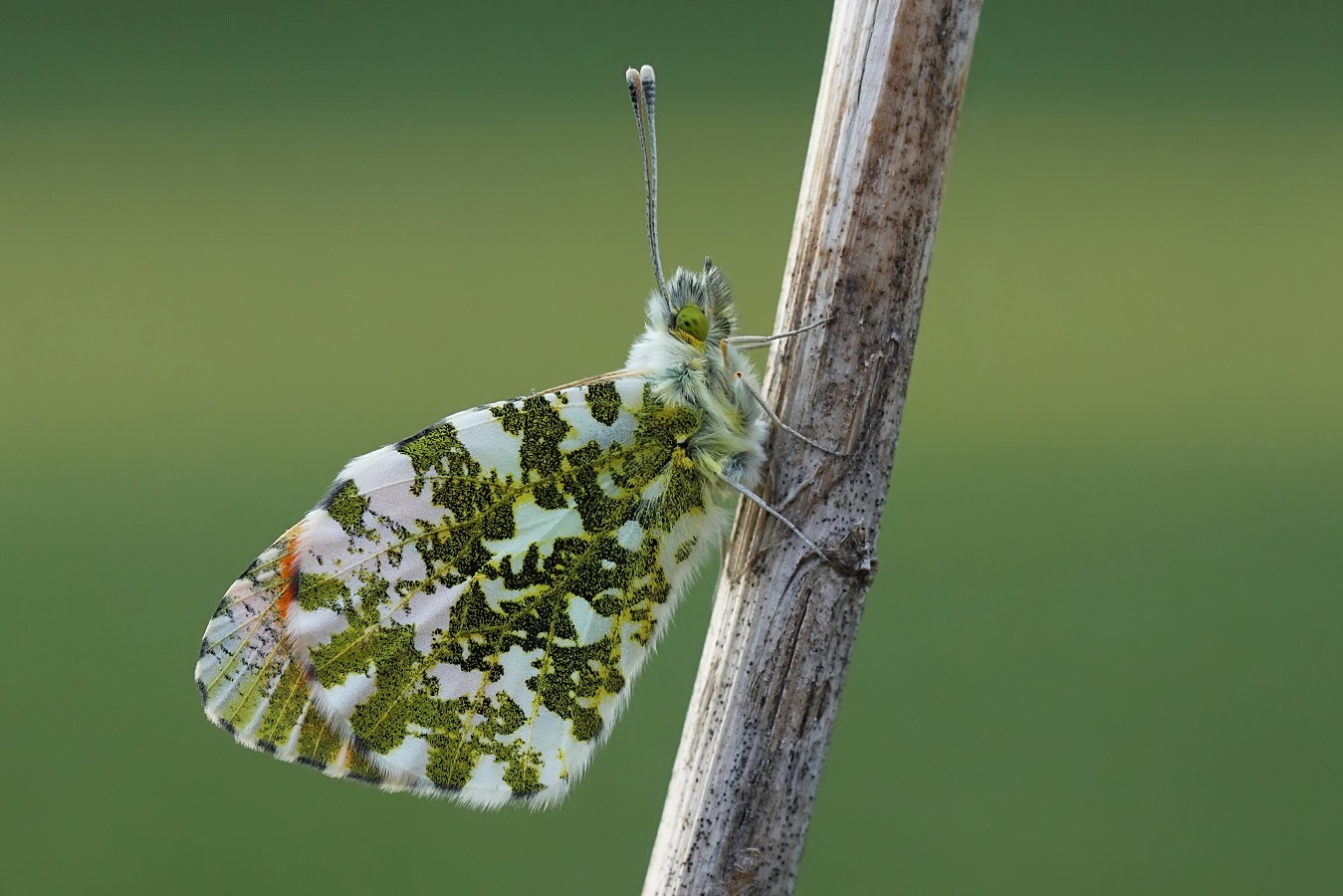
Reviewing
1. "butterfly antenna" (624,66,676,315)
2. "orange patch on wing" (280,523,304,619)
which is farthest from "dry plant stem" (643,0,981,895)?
"orange patch on wing" (280,523,304,619)

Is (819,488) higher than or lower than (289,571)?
higher

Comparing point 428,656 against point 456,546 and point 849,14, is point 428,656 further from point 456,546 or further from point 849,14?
point 849,14

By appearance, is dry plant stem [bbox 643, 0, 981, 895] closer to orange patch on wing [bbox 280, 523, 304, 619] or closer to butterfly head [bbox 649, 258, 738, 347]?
butterfly head [bbox 649, 258, 738, 347]

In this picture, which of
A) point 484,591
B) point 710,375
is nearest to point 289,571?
point 484,591

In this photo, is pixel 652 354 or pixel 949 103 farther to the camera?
pixel 652 354

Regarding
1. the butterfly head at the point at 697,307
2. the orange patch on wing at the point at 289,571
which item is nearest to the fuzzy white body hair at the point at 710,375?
the butterfly head at the point at 697,307

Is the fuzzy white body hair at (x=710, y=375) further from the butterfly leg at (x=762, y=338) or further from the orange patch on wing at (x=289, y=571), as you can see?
the orange patch on wing at (x=289, y=571)

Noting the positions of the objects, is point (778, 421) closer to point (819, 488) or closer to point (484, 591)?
point (819, 488)

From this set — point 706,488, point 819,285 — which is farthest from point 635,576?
point 819,285
